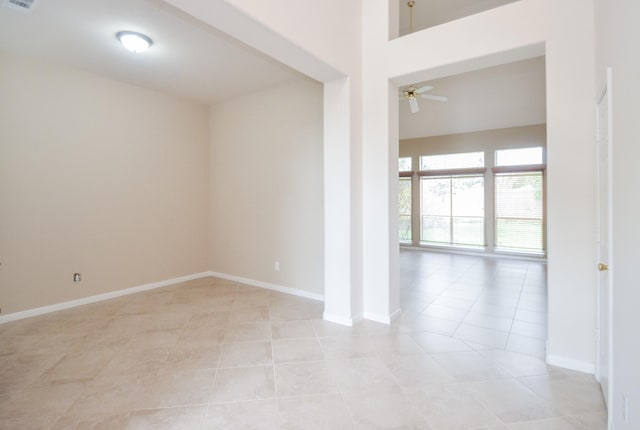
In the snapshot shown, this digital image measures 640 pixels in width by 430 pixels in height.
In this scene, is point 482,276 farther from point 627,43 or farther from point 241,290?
point 627,43

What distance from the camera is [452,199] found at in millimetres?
8195

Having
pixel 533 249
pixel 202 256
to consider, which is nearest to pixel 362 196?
pixel 202 256

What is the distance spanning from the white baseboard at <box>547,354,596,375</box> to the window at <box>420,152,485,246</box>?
574 cm

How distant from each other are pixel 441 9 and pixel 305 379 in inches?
185

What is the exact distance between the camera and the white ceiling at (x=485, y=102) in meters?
5.26

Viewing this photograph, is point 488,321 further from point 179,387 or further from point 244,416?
point 179,387

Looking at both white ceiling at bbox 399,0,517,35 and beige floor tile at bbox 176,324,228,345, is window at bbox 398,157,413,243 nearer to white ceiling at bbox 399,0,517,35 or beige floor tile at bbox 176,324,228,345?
white ceiling at bbox 399,0,517,35

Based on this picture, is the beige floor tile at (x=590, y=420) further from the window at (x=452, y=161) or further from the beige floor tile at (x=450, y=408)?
the window at (x=452, y=161)

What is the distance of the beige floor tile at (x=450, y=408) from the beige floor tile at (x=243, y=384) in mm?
993

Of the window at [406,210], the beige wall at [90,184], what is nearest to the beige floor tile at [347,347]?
the beige wall at [90,184]

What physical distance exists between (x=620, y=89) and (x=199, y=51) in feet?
11.9

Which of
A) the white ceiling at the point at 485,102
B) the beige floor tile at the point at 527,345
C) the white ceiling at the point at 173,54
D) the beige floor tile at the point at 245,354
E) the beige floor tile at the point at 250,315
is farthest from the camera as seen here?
the white ceiling at the point at 485,102

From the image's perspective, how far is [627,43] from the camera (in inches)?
56.9

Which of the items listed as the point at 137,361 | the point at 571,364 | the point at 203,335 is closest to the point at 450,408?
the point at 571,364
